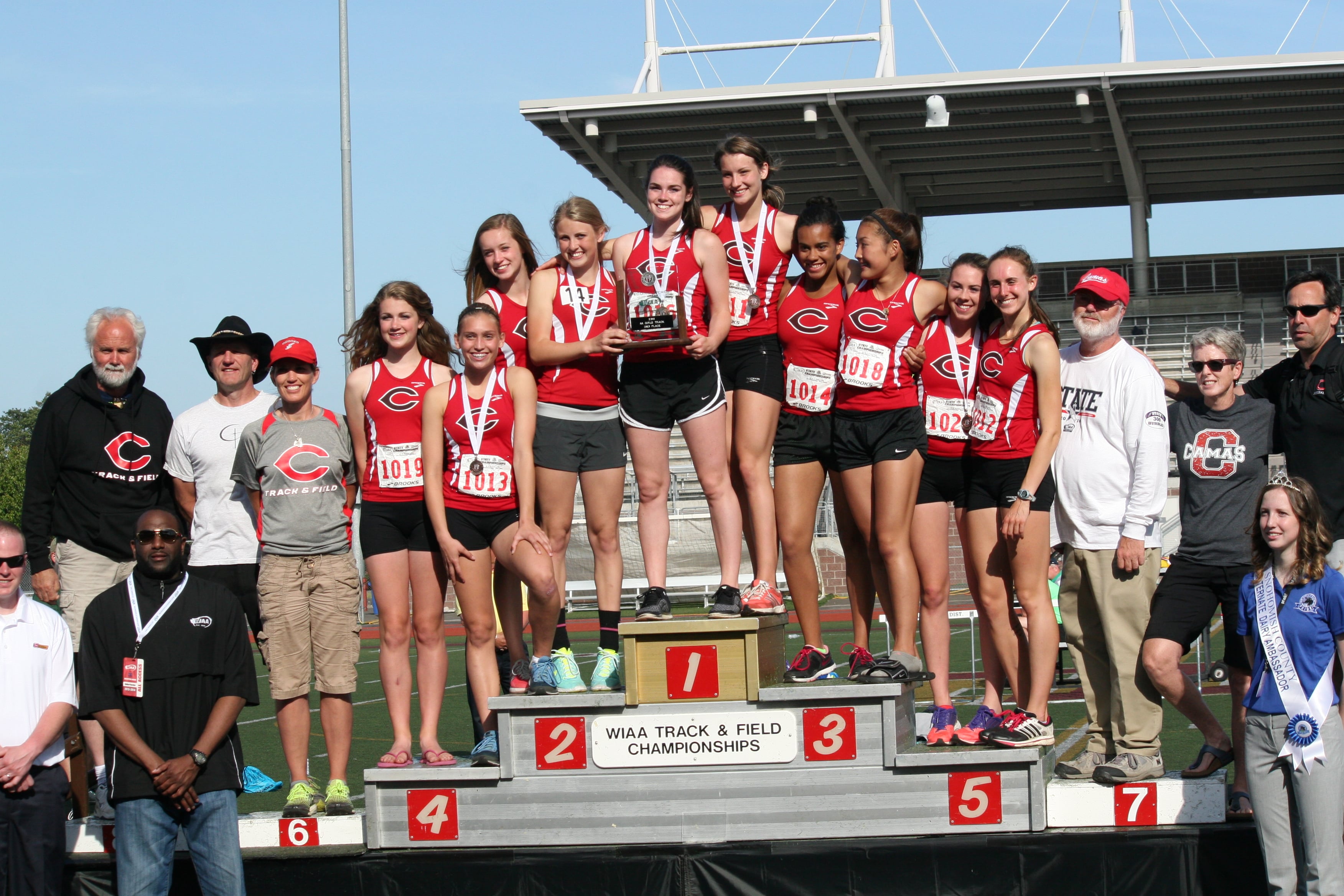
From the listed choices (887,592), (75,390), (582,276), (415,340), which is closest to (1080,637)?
(887,592)

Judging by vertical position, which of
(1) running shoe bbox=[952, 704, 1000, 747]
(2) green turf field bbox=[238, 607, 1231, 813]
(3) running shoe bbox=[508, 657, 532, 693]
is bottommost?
(2) green turf field bbox=[238, 607, 1231, 813]

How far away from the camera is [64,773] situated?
5102mm

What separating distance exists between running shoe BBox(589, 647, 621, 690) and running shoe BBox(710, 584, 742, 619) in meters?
0.46

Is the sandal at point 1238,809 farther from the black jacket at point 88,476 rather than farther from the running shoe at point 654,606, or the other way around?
the black jacket at point 88,476

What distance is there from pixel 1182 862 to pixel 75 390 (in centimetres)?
512

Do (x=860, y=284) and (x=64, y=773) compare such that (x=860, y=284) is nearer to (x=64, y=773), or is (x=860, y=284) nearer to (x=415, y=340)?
(x=415, y=340)

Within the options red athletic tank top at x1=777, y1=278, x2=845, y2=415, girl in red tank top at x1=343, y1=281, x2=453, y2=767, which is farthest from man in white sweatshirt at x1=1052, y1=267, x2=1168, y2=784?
girl in red tank top at x1=343, y1=281, x2=453, y2=767

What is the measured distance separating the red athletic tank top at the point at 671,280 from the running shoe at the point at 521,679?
1.40m

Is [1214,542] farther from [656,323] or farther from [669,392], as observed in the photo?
[656,323]

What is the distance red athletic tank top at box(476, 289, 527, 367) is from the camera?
18.8 feet

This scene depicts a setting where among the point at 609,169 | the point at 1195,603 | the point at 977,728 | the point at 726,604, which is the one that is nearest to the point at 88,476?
the point at 726,604

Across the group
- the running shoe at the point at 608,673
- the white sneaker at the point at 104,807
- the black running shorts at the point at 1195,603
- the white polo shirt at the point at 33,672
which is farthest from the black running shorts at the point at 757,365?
the white sneaker at the point at 104,807

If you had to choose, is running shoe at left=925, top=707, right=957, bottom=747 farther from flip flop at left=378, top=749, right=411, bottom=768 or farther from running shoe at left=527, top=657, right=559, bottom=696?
flip flop at left=378, top=749, right=411, bottom=768

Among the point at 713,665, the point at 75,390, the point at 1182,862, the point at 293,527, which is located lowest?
the point at 1182,862
